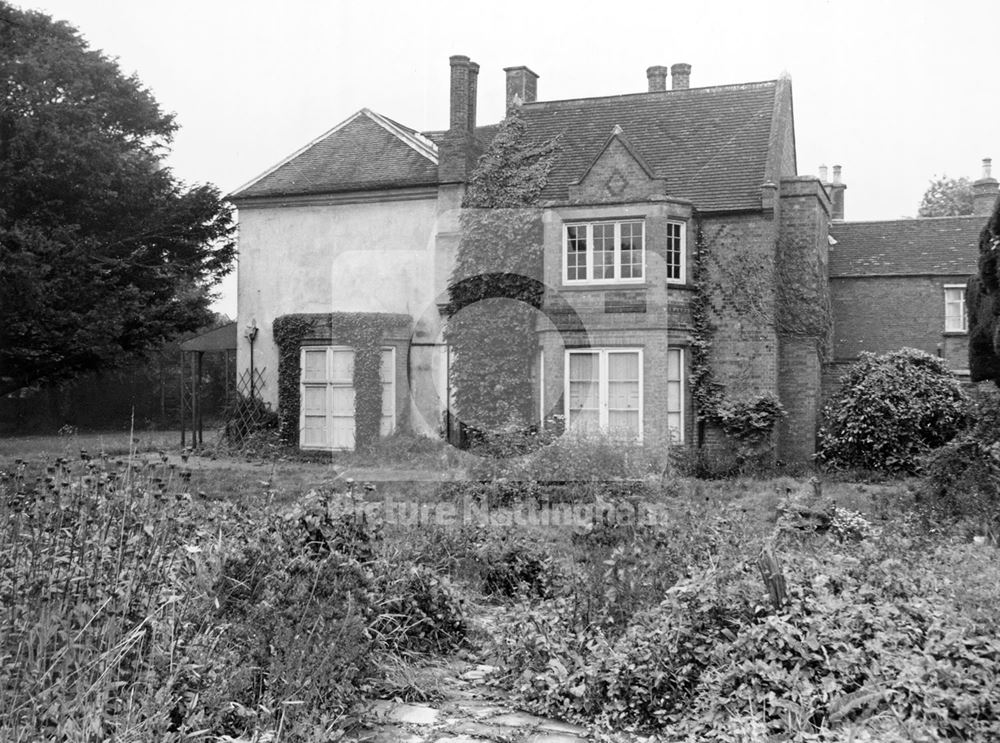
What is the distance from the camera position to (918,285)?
32750mm

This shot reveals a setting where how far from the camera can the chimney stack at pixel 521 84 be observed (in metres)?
26.4

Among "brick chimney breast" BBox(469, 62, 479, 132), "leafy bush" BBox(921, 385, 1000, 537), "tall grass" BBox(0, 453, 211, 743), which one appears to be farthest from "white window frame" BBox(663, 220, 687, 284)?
"tall grass" BBox(0, 453, 211, 743)

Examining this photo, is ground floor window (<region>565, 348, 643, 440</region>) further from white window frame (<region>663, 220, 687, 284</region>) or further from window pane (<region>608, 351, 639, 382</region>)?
white window frame (<region>663, 220, 687, 284</region>)

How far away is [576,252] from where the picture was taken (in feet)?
70.8

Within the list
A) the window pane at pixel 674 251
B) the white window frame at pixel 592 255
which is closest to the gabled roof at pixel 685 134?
the window pane at pixel 674 251

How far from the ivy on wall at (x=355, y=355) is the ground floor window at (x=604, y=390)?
459cm

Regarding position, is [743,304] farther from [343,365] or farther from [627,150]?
[343,365]

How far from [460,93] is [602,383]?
26.4 feet

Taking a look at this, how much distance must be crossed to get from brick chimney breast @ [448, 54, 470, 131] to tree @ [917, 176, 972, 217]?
143 ft

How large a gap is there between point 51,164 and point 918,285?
2665 centimetres

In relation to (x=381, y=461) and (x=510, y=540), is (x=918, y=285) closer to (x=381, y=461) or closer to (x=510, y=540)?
(x=381, y=461)

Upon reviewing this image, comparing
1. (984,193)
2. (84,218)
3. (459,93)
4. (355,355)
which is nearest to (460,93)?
(459,93)

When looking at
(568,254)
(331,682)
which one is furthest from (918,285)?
(331,682)

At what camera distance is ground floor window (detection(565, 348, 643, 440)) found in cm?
2100
